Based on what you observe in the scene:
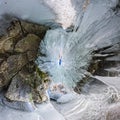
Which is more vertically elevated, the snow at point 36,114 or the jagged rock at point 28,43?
the jagged rock at point 28,43

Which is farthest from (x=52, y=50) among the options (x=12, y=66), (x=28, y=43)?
(x=12, y=66)

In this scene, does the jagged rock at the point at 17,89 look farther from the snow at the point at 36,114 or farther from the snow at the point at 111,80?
the snow at the point at 111,80

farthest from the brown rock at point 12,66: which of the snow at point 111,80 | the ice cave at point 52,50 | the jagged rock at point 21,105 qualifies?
the snow at point 111,80

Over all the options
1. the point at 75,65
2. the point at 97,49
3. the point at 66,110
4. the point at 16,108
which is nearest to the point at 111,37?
the point at 97,49

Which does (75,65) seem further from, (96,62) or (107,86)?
(107,86)

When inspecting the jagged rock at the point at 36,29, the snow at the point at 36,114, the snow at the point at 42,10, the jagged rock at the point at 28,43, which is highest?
the snow at the point at 42,10

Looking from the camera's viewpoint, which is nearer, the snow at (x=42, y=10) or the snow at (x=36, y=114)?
the snow at (x=42, y=10)

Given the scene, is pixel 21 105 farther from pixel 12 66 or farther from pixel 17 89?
pixel 12 66

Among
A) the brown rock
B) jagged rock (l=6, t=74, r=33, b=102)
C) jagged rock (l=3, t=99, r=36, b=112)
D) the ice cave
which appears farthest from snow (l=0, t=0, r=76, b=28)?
jagged rock (l=3, t=99, r=36, b=112)
